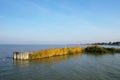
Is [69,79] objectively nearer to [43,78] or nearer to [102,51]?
[43,78]

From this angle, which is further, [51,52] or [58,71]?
[51,52]

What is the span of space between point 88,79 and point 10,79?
8677 millimetres

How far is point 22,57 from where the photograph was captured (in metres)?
34.4

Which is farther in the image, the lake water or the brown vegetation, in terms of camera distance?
the brown vegetation

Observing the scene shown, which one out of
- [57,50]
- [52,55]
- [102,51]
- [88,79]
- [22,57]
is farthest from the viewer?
[102,51]

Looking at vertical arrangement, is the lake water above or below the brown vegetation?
below

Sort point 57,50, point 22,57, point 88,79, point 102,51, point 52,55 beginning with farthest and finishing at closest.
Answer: point 102,51 → point 57,50 → point 52,55 → point 22,57 → point 88,79

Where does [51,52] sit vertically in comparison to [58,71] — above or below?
above

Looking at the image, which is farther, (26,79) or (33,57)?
(33,57)

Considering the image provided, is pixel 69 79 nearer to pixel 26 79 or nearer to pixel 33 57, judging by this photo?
pixel 26 79

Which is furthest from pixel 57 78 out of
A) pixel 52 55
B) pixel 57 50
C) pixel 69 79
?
pixel 57 50

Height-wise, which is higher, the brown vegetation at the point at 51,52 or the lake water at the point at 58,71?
the brown vegetation at the point at 51,52

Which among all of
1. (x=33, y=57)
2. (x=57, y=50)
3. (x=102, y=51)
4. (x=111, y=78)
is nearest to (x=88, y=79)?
A: (x=111, y=78)

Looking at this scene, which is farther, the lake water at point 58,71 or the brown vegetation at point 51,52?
the brown vegetation at point 51,52
